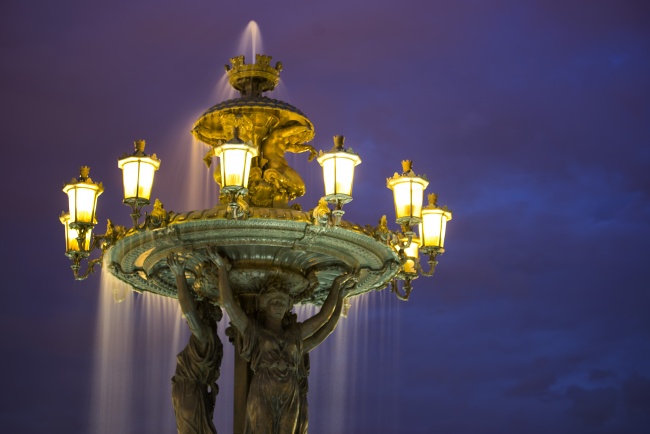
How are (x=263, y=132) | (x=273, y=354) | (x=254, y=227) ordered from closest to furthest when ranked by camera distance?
(x=254, y=227) → (x=273, y=354) → (x=263, y=132)

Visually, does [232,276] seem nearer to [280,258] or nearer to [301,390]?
[280,258]

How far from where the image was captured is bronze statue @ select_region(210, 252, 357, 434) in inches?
633

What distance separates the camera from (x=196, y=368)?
16.8 metres

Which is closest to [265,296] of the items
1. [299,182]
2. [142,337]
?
[299,182]

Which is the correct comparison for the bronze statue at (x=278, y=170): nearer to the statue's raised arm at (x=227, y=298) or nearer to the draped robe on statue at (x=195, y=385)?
the statue's raised arm at (x=227, y=298)

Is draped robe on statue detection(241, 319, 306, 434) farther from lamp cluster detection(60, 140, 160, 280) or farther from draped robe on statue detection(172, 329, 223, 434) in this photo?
lamp cluster detection(60, 140, 160, 280)

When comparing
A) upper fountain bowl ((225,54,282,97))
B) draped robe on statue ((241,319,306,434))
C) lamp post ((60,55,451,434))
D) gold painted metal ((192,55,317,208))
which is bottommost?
draped robe on statue ((241,319,306,434))

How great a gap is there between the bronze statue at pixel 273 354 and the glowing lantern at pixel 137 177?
134 centimetres

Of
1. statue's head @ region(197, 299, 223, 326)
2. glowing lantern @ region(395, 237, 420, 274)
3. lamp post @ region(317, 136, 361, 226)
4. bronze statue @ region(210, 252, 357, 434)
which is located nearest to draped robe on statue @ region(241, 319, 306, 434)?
bronze statue @ region(210, 252, 357, 434)

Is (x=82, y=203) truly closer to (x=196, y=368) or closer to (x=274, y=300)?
(x=196, y=368)

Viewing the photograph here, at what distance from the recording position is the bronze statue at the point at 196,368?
16469 millimetres

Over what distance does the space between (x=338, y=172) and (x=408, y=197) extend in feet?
5.44

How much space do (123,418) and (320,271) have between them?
29.2 ft

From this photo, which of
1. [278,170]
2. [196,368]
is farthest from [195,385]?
[278,170]
